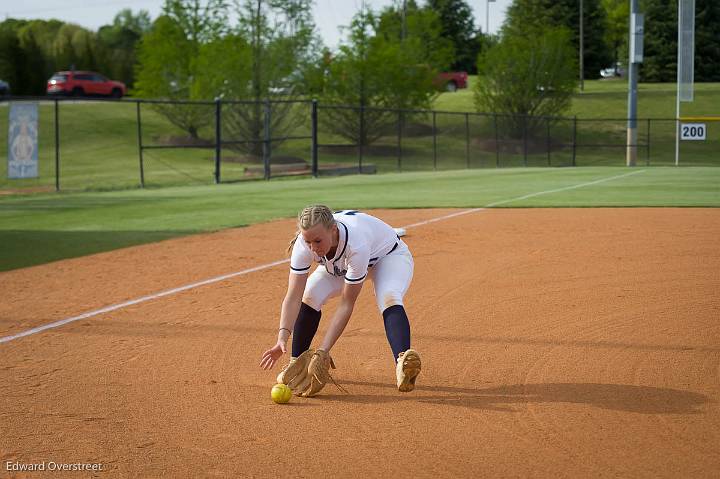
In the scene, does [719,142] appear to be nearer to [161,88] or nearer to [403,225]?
[161,88]

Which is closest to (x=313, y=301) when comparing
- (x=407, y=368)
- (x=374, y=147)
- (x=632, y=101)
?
(x=407, y=368)

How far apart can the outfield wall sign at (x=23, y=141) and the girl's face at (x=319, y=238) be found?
1984 cm

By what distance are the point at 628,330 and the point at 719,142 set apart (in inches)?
2327

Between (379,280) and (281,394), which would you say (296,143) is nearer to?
(379,280)

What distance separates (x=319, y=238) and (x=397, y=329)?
91cm

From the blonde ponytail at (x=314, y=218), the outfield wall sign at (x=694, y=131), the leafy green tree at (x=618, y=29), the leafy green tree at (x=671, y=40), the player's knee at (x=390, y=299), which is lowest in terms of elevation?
the player's knee at (x=390, y=299)

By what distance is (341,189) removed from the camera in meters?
25.8

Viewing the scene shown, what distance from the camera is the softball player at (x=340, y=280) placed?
5.93 meters

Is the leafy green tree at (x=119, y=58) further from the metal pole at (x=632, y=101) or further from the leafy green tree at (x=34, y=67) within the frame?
the metal pole at (x=632, y=101)

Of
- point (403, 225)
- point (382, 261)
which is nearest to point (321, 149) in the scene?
point (403, 225)

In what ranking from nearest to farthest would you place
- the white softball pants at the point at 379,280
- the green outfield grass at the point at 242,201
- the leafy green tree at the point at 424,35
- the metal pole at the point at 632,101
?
the white softball pants at the point at 379,280 → the green outfield grass at the point at 242,201 → the metal pole at the point at 632,101 → the leafy green tree at the point at 424,35

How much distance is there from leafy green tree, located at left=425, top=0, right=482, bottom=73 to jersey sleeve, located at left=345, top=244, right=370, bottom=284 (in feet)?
318

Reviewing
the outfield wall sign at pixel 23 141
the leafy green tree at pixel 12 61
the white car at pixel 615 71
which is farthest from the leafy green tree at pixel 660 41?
the outfield wall sign at pixel 23 141

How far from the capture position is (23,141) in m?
24.2
